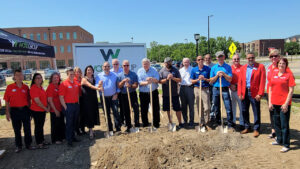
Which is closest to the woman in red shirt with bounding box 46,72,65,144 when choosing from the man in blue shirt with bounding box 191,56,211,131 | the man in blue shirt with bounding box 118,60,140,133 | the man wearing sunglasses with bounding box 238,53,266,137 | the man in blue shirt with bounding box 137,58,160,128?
the man in blue shirt with bounding box 118,60,140,133

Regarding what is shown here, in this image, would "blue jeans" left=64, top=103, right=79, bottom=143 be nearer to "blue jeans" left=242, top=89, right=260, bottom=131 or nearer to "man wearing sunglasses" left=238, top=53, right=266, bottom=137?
"man wearing sunglasses" left=238, top=53, right=266, bottom=137

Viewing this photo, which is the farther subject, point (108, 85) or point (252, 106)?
point (108, 85)

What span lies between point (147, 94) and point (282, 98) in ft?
10.4

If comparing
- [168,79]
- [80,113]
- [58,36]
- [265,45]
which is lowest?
[80,113]

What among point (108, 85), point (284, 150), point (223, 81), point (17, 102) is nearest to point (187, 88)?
point (223, 81)

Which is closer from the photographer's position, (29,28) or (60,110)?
(60,110)

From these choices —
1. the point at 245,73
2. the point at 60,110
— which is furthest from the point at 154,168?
the point at 245,73

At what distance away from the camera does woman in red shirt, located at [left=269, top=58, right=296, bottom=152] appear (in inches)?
153

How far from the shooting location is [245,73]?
475 centimetres

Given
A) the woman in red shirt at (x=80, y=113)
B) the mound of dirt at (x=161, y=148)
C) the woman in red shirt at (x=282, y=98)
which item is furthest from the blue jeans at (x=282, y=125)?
the woman in red shirt at (x=80, y=113)

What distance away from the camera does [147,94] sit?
530 cm

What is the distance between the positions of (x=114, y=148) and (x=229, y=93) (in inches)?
132

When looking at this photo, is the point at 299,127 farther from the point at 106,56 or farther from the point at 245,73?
the point at 106,56

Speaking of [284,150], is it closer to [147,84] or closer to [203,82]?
[203,82]
